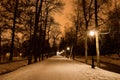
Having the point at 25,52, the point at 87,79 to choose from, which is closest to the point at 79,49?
the point at 25,52

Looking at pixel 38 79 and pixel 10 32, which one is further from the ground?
pixel 10 32

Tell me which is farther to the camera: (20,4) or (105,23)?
(20,4)

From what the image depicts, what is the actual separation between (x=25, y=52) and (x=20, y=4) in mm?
36647

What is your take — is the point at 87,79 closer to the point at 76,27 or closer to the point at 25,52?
the point at 76,27

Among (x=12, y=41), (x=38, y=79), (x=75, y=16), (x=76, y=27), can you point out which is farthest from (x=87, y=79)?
(x=76, y=27)

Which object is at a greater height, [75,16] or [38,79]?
[75,16]

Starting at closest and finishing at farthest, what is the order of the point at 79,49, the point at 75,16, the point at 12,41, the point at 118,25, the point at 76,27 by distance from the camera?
the point at 118,25
the point at 12,41
the point at 75,16
the point at 76,27
the point at 79,49

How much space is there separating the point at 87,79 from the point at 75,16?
37234mm

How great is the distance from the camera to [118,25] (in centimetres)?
3450

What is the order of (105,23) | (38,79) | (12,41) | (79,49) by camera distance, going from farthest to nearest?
(79,49) < (12,41) < (105,23) < (38,79)

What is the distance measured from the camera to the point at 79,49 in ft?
253

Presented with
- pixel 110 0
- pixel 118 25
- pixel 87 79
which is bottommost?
pixel 87 79

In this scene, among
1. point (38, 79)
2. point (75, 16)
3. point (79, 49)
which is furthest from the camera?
point (79, 49)

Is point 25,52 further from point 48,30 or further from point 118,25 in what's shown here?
point 118,25
